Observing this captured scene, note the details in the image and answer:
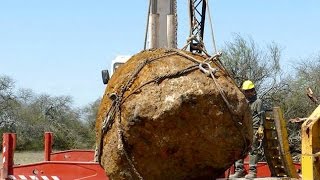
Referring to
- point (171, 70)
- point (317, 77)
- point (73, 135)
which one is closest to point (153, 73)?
point (171, 70)

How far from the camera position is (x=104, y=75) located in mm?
9211

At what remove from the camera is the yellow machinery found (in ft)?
17.9

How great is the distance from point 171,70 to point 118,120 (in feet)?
2.24

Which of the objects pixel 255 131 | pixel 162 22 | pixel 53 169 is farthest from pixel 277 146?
pixel 162 22

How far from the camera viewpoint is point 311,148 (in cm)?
547

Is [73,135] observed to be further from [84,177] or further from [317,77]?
[84,177]

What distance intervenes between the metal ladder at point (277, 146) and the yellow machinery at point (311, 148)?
1415 millimetres

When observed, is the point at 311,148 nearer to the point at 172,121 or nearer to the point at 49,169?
the point at 172,121

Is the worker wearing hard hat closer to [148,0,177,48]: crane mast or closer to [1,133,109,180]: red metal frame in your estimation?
[1,133,109,180]: red metal frame

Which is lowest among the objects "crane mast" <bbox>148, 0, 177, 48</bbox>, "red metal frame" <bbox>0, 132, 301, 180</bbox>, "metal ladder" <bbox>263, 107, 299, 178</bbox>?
"red metal frame" <bbox>0, 132, 301, 180</bbox>

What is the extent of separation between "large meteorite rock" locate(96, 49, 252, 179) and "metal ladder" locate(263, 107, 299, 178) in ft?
3.52

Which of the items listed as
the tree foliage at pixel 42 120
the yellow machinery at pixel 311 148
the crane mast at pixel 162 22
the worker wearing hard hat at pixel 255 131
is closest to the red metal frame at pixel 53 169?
the worker wearing hard hat at pixel 255 131

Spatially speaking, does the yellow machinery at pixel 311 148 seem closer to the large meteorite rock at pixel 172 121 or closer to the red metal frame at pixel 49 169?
the large meteorite rock at pixel 172 121

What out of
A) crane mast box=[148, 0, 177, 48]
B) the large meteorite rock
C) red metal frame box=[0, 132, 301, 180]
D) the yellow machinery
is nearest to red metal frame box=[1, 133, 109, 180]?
red metal frame box=[0, 132, 301, 180]
